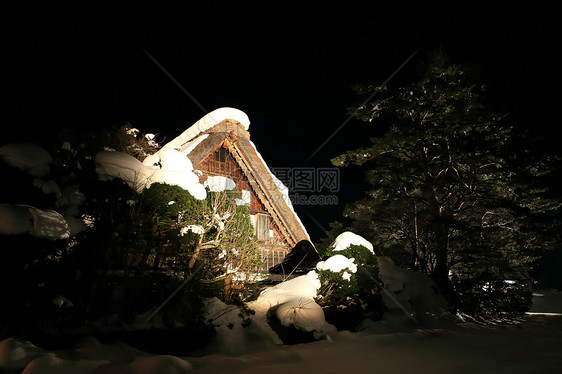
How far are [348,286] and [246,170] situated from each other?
624 centimetres

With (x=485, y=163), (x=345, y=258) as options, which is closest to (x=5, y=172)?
(x=345, y=258)

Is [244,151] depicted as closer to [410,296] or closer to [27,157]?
[410,296]

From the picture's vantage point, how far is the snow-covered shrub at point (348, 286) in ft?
24.2

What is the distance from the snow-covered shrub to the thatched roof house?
355cm

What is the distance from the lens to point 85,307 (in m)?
4.68

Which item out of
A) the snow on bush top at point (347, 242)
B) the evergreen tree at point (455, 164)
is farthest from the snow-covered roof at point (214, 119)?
the snow on bush top at point (347, 242)

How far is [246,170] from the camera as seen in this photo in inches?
479

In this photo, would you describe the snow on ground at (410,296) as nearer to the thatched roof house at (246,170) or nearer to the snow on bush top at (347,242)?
the snow on bush top at (347,242)

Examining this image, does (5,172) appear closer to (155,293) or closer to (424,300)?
(155,293)

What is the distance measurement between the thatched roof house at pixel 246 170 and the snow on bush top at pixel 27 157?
6.01 metres

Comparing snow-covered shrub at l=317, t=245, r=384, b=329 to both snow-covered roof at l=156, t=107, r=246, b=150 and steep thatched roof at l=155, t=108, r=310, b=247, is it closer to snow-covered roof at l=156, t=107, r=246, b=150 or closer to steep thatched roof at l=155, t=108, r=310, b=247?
steep thatched roof at l=155, t=108, r=310, b=247

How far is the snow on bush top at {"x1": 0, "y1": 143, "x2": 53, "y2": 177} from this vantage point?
427cm

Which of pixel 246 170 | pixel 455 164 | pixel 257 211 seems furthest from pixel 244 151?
pixel 455 164

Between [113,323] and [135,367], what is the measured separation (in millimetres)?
1259
